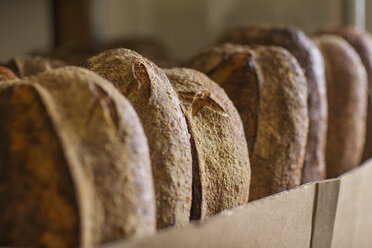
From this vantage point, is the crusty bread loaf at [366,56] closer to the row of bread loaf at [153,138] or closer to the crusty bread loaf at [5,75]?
the row of bread loaf at [153,138]

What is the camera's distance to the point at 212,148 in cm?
75

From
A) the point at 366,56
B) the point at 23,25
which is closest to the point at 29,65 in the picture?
the point at 366,56

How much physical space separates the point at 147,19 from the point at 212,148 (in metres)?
2.32

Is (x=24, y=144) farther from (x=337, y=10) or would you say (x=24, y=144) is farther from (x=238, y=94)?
(x=337, y=10)

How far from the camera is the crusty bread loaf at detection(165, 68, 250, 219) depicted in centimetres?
72

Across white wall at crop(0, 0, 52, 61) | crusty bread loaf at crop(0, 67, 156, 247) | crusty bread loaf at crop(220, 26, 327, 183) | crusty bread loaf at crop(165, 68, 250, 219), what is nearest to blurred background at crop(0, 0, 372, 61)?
white wall at crop(0, 0, 52, 61)

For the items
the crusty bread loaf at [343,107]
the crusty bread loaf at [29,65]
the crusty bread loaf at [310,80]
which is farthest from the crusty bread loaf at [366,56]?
the crusty bread loaf at [29,65]

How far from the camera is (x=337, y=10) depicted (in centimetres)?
201

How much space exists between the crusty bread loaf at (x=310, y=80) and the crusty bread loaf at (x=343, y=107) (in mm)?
177

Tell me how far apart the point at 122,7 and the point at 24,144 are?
264cm

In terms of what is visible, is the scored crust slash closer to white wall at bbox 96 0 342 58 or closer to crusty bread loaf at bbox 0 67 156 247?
crusty bread loaf at bbox 0 67 156 247

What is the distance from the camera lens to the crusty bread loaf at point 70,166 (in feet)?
1.56

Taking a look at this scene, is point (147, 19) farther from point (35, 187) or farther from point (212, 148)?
point (35, 187)

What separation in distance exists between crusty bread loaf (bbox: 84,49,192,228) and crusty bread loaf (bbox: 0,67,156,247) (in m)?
0.07
